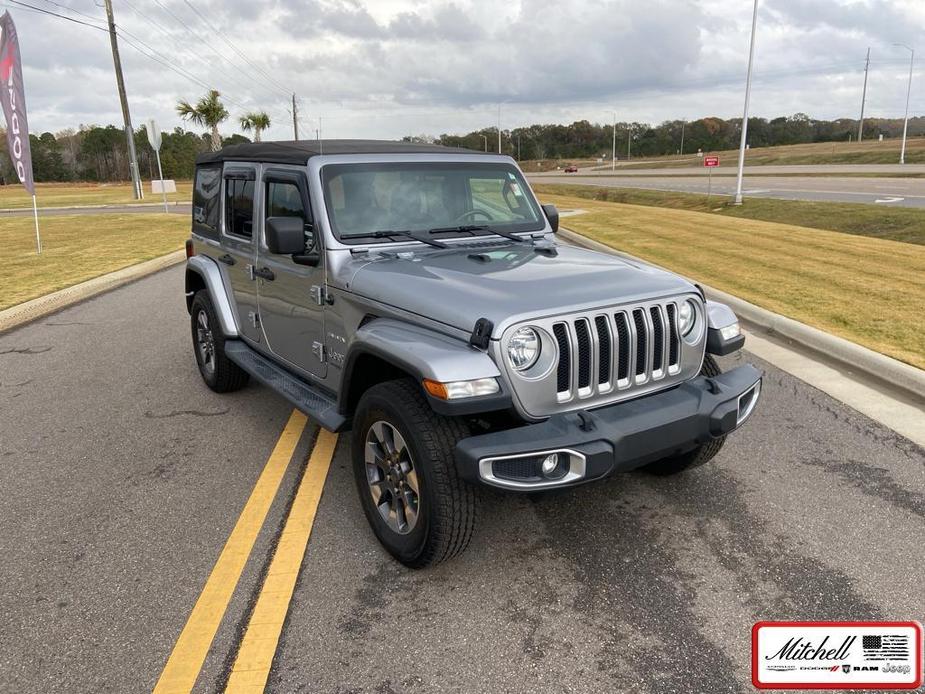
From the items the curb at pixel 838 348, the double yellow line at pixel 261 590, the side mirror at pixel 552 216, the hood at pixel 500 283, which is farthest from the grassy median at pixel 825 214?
the double yellow line at pixel 261 590

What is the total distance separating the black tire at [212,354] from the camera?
215 inches

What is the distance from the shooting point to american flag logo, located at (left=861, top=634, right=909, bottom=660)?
2.64 metres

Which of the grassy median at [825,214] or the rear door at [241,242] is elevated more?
Answer: the rear door at [241,242]

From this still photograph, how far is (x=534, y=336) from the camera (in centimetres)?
298

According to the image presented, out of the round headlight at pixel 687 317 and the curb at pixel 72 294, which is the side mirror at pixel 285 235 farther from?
the curb at pixel 72 294

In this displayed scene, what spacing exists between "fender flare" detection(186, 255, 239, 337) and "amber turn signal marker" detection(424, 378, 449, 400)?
2.92 meters

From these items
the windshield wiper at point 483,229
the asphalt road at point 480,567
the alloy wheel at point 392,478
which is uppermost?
the windshield wiper at point 483,229

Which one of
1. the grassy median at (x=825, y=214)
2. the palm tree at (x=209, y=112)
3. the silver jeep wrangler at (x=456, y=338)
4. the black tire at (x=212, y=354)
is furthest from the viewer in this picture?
the palm tree at (x=209, y=112)

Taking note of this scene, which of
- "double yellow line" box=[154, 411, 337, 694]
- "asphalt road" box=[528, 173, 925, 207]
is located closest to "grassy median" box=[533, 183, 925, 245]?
"asphalt road" box=[528, 173, 925, 207]

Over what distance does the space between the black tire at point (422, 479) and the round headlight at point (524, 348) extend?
37cm

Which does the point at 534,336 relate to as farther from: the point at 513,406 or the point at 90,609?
the point at 90,609

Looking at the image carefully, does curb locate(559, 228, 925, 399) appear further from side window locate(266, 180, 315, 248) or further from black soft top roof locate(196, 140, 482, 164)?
side window locate(266, 180, 315, 248)

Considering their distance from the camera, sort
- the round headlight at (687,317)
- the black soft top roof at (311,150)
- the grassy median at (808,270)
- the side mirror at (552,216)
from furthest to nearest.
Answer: the grassy median at (808,270) < the side mirror at (552,216) < the black soft top roof at (311,150) < the round headlight at (687,317)

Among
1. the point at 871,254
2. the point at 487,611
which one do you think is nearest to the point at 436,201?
the point at 487,611
